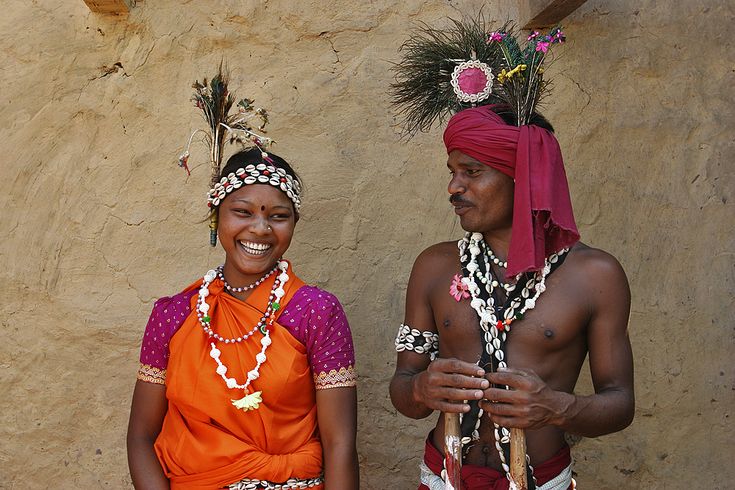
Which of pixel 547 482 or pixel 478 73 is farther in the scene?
pixel 478 73

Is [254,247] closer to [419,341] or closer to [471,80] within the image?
[419,341]

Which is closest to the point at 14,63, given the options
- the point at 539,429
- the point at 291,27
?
the point at 291,27

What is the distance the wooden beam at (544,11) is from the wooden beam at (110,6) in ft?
6.33

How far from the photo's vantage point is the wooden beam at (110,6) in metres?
4.30

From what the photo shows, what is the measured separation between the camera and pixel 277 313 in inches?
137

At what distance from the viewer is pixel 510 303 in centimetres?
322

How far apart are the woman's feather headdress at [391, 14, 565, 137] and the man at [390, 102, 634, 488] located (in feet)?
0.34

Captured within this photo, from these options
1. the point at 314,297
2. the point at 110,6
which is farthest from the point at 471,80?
the point at 110,6

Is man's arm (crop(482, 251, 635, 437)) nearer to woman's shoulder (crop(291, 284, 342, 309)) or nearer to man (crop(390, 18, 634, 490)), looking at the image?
man (crop(390, 18, 634, 490))

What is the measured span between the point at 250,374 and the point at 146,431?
0.54 m

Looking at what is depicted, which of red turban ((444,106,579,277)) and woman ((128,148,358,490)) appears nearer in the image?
red turban ((444,106,579,277))

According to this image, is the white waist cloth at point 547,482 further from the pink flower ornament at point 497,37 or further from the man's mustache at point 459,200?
the pink flower ornament at point 497,37

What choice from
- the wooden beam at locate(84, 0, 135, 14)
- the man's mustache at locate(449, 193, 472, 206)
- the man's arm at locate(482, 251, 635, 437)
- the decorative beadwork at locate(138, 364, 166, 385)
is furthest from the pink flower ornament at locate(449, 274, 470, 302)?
the wooden beam at locate(84, 0, 135, 14)

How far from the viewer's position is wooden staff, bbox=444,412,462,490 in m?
3.02
